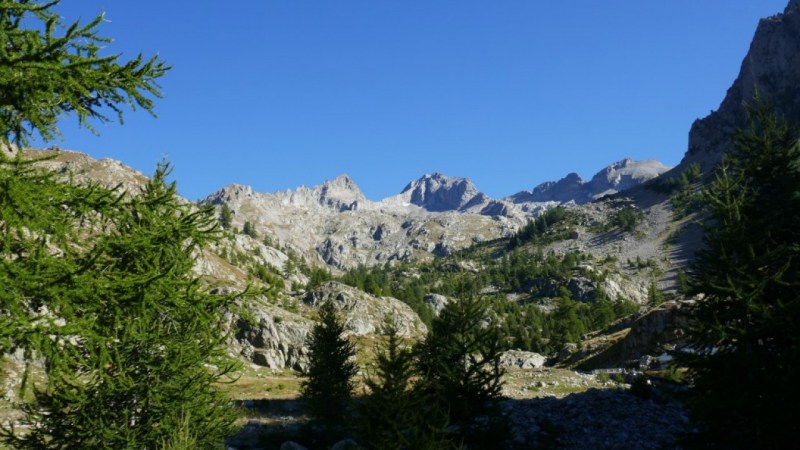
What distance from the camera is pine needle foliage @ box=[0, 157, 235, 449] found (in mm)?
5762

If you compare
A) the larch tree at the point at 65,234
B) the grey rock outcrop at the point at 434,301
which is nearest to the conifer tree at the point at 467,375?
the larch tree at the point at 65,234

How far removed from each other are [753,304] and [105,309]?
15.5 metres

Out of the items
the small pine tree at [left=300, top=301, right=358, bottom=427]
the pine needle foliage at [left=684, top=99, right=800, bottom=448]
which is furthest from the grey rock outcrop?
the pine needle foliage at [left=684, top=99, right=800, bottom=448]

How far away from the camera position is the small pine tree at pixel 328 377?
25812mm

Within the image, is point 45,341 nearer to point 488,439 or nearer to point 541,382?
point 488,439

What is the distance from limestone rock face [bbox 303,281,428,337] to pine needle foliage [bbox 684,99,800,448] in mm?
57896

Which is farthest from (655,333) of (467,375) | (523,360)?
(467,375)

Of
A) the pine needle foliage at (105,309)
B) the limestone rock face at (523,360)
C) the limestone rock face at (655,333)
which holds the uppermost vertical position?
the pine needle foliage at (105,309)

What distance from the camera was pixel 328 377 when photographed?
88.6 feet

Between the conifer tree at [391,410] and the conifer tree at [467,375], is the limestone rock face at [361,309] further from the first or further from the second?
the conifer tree at [391,410]

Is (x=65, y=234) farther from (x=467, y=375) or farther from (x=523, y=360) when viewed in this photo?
(x=523, y=360)

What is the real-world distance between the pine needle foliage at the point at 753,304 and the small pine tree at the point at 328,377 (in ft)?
58.1

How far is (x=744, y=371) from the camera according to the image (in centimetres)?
1245

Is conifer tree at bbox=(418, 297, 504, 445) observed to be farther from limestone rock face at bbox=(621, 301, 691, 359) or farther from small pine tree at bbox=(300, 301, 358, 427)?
limestone rock face at bbox=(621, 301, 691, 359)
